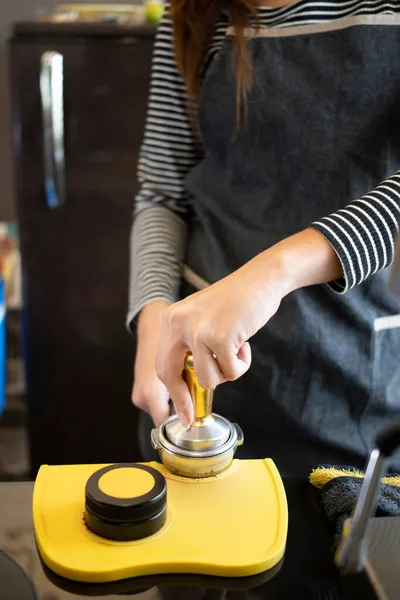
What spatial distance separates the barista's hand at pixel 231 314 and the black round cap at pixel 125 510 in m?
0.08

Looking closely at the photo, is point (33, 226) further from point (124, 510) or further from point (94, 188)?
point (124, 510)

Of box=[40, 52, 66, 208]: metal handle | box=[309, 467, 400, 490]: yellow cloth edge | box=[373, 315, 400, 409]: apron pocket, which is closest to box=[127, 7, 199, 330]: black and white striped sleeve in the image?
box=[373, 315, 400, 409]: apron pocket

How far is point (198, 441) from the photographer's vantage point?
1.79ft

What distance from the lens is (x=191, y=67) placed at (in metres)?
0.87

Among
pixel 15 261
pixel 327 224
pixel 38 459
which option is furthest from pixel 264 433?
pixel 15 261

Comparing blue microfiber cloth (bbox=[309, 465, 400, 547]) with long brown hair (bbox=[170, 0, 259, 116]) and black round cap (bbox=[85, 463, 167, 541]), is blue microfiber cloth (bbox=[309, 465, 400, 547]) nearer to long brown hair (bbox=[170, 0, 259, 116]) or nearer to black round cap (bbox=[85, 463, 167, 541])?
black round cap (bbox=[85, 463, 167, 541])

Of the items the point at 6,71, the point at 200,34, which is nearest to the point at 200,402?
the point at 200,34

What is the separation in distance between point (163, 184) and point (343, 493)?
0.54 metres

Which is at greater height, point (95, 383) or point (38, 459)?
point (95, 383)

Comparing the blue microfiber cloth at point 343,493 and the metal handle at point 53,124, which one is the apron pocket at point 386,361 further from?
the metal handle at point 53,124

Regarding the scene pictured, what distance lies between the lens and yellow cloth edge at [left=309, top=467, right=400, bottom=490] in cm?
56

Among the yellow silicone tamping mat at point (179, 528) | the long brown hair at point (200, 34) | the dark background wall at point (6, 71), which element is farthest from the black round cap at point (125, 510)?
the dark background wall at point (6, 71)

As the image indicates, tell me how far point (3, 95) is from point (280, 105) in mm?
1541

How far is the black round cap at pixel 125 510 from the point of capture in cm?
47
